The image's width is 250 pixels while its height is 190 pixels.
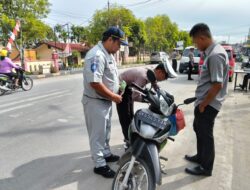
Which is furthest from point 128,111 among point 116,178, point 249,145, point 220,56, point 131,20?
point 131,20

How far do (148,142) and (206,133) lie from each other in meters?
1.01

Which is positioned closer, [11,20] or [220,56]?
[220,56]

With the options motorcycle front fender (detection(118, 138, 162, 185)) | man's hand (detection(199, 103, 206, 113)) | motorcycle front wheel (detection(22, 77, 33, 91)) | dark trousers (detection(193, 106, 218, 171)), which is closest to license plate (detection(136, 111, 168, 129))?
motorcycle front fender (detection(118, 138, 162, 185))

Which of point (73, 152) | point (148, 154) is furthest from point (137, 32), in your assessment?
point (148, 154)

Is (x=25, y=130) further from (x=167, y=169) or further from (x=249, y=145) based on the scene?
(x=249, y=145)

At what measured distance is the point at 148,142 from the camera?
97.7 inches

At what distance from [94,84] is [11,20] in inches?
679

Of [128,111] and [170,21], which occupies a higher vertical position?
[170,21]

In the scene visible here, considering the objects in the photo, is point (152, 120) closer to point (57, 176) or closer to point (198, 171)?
point (198, 171)

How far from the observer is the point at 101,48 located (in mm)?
2953

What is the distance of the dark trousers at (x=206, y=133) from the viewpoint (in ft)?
10.1

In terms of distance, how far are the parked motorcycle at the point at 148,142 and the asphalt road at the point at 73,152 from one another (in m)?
0.55

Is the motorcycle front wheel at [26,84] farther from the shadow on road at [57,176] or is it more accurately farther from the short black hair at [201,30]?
the short black hair at [201,30]

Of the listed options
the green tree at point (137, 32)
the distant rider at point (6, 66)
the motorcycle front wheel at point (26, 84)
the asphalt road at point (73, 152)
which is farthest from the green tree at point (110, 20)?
the asphalt road at point (73, 152)
